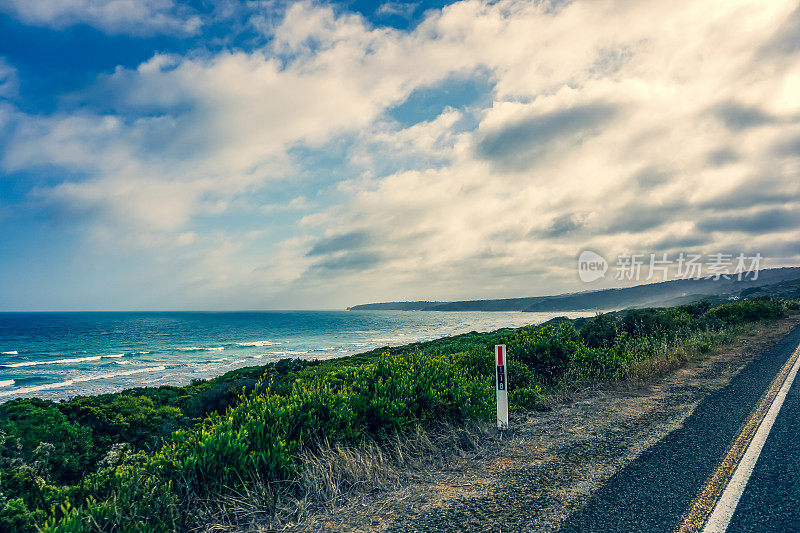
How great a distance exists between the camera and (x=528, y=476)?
4.22 metres

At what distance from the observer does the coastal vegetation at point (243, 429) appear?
3533mm

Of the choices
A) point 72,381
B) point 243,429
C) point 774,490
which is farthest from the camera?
point 72,381

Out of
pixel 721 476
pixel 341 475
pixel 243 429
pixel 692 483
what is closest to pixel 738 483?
pixel 721 476

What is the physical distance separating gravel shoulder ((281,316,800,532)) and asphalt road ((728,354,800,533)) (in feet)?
3.41

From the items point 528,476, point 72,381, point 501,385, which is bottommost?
point 72,381

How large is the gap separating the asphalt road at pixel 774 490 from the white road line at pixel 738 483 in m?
0.04

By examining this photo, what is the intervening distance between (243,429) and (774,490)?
516 centimetres

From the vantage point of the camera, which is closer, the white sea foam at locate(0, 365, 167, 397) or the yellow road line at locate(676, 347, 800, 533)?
the yellow road line at locate(676, 347, 800, 533)

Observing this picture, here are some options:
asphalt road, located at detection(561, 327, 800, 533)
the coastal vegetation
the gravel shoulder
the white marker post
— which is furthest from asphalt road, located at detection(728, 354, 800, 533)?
the coastal vegetation

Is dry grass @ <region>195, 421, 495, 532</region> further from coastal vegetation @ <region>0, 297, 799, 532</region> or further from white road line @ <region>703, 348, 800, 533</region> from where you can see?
white road line @ <region>703, 348, 800, 533</region>

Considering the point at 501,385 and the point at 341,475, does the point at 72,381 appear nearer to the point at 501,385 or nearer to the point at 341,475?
the point at 341,475

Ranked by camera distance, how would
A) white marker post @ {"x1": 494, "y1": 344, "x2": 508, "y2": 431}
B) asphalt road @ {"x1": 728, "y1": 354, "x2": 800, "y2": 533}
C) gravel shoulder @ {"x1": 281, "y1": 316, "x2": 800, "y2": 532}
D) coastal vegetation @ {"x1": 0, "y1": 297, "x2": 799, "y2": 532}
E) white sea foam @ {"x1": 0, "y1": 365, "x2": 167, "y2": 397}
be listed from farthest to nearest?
white sea foam @ {"x1": 0, "y1": 365, "x2": 167, "y2": 397} → white marker post @ {"x1": 494, "y1": 344, "x2": 508, "y2": 431} → coastal vegetation @ {"x1": 0, "y1": 297, "x2": 799, "y2": 532} → gravel shoulder @ {"x1": 281, "y1": 316, "x2": 800, "y2": 532} → asphalt road @ {"x1": 728, "y1": 354, "x2": 800, "y2": 533}

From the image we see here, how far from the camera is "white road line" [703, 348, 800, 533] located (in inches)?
124

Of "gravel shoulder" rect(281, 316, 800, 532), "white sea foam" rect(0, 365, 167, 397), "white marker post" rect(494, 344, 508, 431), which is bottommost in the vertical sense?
"white sea foam" rect(0, 365, 167, 397)
